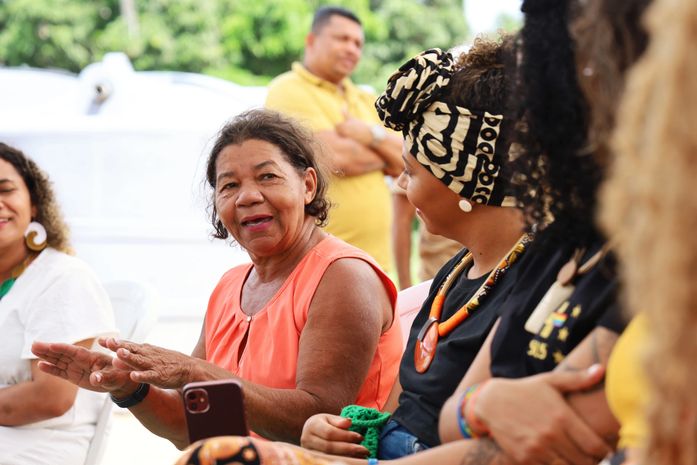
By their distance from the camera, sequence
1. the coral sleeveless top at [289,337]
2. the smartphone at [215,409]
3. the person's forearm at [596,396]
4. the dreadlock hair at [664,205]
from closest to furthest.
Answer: the dreadlock hair at [664,205] < the person's forearm at [596,396] < the smartphone at [215,409] < the coral sleeveless top at [289,337]

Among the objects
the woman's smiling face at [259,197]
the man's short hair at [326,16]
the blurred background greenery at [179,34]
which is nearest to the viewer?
the woman's smiling face at [259,197]

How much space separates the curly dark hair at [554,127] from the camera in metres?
1.81

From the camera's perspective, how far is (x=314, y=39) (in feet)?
19.5

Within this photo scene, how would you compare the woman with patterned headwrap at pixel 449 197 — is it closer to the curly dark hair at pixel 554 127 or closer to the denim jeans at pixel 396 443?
the denim jeans at pixel 396 443

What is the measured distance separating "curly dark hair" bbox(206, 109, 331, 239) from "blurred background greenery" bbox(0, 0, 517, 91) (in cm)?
1331

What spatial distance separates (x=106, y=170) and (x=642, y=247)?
5.84m

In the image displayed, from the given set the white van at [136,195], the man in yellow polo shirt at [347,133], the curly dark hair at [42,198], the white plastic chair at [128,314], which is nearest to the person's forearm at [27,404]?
the white plastic chair at [128,314]

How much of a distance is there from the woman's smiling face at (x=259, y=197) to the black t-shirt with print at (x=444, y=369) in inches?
Answer: 30.1

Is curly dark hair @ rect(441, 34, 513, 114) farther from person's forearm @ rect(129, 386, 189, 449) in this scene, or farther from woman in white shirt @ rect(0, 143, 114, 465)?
woman in white shirt @ rect(0, 143, 114, 465)

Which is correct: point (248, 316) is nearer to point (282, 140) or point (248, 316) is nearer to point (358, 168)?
point (282, 140)

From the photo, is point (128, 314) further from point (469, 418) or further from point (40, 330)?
point (469, 418)

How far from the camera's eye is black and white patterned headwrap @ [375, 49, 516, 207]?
2.47m

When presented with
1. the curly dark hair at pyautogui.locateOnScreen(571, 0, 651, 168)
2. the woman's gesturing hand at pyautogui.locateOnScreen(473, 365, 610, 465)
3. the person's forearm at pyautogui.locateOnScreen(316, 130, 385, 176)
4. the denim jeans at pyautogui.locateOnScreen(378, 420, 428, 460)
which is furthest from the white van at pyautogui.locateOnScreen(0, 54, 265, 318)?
the curly dark hair at pyautogui.locateOnScreen(571, 0, 651, 168)

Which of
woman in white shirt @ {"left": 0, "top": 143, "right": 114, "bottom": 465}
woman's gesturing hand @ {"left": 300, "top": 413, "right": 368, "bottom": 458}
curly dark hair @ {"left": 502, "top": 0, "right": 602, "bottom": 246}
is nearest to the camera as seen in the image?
curly dark hair @ {"left": 502, "top": 0, "right": 602, "bottom": 246}
